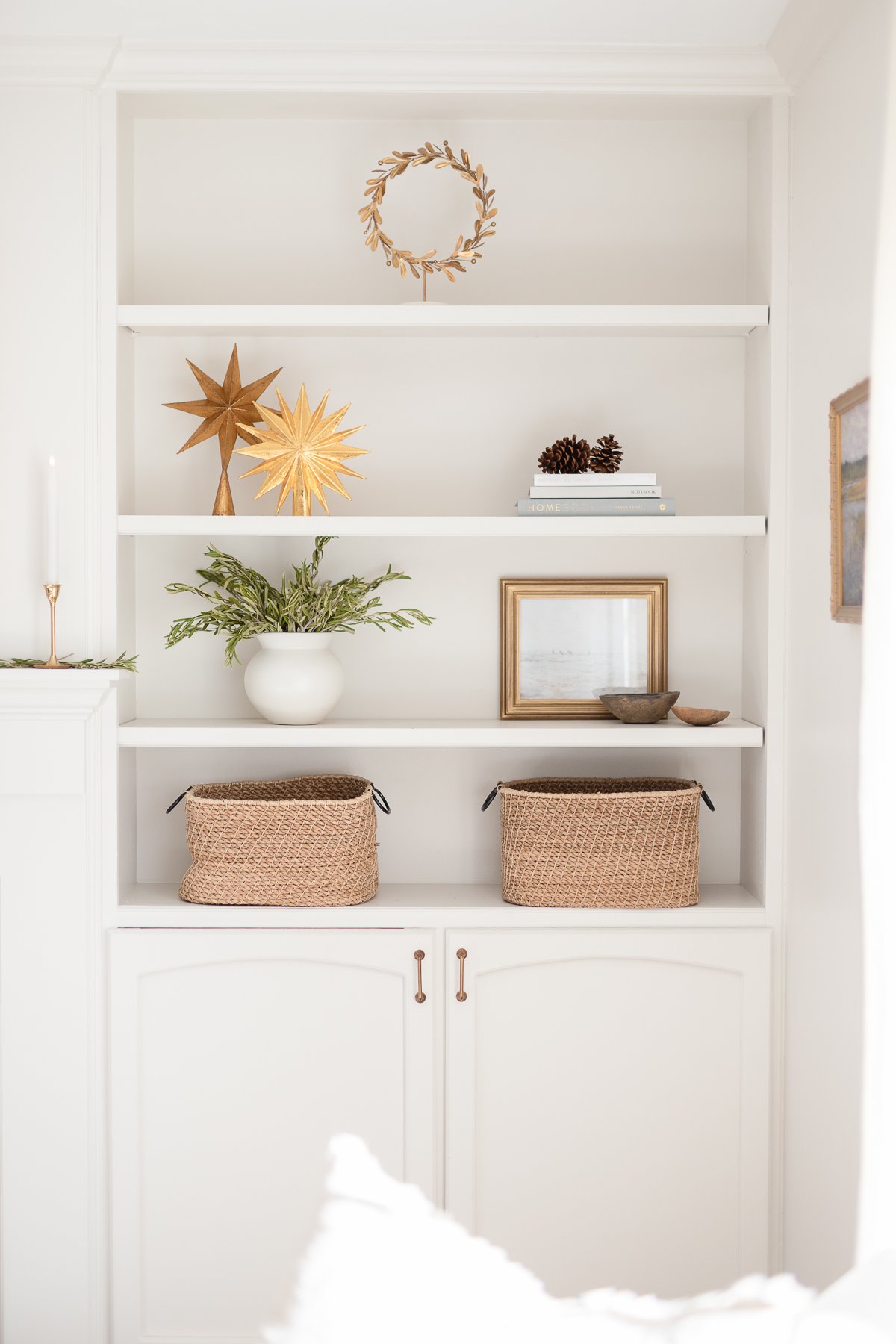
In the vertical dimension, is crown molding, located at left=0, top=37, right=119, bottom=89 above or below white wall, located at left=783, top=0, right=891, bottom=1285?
above

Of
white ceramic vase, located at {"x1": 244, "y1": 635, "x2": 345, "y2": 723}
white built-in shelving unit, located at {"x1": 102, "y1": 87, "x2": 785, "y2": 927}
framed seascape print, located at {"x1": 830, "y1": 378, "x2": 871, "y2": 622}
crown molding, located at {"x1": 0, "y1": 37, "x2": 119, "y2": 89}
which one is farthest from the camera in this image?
white built-in shelving unit, located at {"x1": 102, "y1": 87, "x2": 785, "y2": 927}

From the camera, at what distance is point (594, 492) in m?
2.00

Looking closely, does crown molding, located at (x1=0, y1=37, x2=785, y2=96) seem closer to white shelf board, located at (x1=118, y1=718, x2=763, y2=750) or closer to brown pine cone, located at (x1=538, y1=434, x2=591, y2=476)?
brown pine cone, located at (x1=538, y1=434, x2=591, y2=476)

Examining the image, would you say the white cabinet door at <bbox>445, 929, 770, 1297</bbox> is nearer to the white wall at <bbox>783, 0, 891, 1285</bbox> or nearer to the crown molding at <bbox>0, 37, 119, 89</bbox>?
the white wall at <bbox>783, 0, 891, 1285</bbox>

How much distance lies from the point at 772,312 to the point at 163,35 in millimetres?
1232

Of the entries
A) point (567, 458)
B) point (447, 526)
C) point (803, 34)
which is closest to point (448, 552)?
point (447, 526)

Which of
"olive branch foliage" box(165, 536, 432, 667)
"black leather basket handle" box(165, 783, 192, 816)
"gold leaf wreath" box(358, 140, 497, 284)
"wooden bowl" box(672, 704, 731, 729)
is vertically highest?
"gold leaf wreath" box(358, 140, 497, 284)

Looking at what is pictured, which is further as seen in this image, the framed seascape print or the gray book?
the gray book

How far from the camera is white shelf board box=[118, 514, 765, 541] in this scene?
6.44 feet

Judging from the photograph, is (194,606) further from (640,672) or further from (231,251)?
(640,672)

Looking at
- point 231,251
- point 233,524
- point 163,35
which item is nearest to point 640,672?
point 233,524

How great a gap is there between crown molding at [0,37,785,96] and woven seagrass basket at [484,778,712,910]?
1334 millimetres

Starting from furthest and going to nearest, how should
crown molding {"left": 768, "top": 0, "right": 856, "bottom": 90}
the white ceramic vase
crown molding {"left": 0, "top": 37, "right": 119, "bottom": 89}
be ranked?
the white ceramic vase < crown molding {"left": 0, "top": 37, "right": 119, "bottom": 89} < crown molding {"left": 768, "top": 0, "right": 856, "bottom": 90}

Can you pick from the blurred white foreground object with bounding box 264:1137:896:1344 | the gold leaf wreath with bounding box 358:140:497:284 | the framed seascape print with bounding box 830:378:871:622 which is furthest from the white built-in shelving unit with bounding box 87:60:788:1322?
the blurred white foreground object with bounding box 264:1137:896:1344
